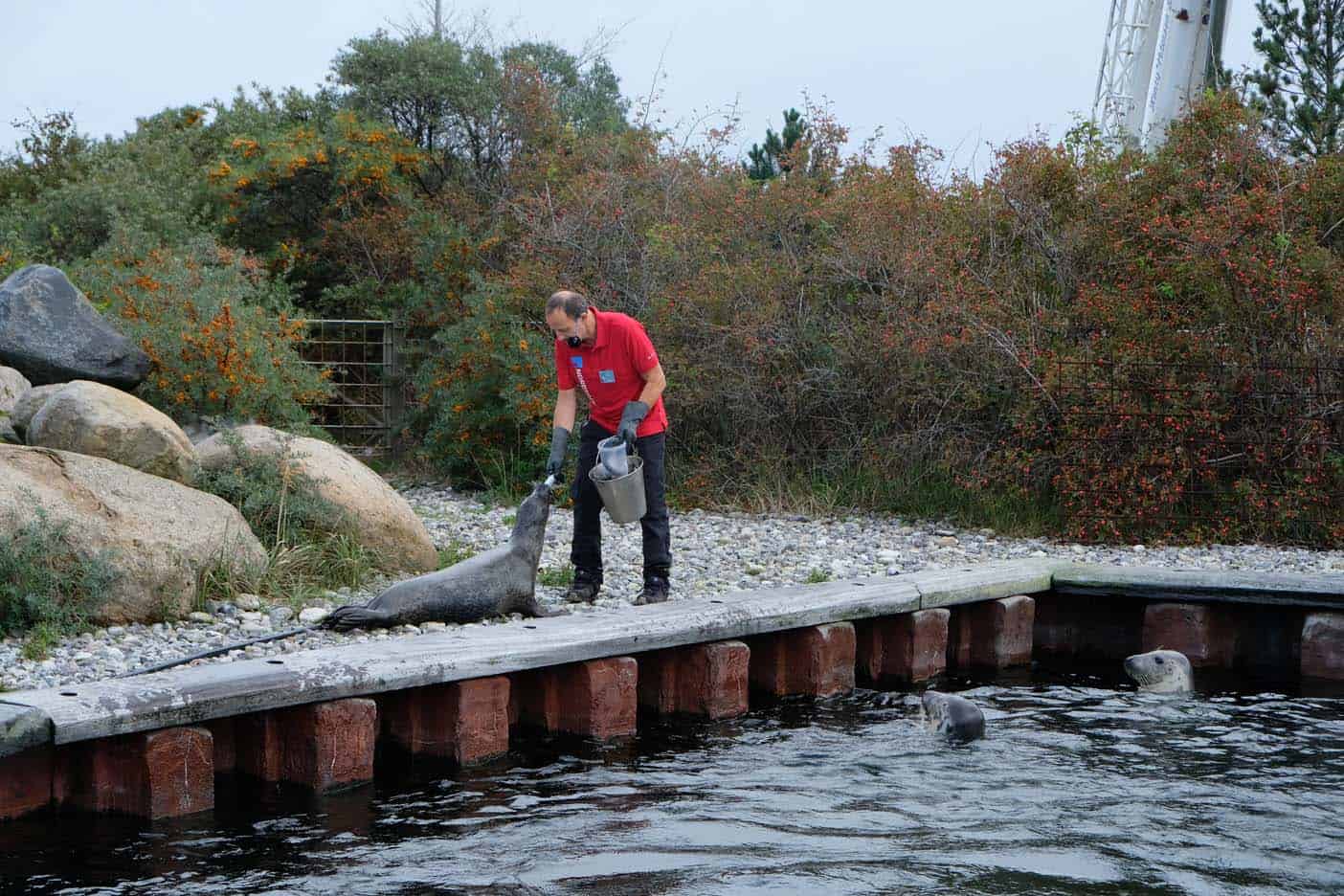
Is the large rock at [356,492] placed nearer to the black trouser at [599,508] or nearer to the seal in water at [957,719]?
the black trouser at [599,508]

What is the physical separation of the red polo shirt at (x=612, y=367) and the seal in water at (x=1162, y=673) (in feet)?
9.83

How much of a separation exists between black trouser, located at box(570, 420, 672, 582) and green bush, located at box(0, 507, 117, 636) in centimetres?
246

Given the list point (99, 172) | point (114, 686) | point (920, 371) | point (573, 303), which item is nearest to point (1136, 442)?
point (920, 371)

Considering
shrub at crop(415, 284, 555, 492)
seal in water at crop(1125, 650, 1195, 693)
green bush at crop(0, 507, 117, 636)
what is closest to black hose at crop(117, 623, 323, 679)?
green bush at crop(0, 507, 117, 636)

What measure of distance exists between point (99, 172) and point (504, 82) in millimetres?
5615

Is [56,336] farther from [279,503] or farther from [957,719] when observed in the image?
[957,719]

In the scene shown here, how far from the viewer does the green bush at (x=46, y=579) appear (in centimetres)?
652

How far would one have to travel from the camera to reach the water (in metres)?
4.78

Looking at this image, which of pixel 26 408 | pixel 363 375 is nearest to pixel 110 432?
pixel 26 408

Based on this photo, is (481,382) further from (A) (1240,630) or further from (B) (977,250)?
(A) (1240,630)

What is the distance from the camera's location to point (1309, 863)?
5027mm

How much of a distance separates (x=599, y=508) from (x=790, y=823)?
278cm

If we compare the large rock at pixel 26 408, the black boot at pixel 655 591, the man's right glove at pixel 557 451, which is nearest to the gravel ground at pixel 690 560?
the black boot at pixel 655 591

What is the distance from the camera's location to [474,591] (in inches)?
282
